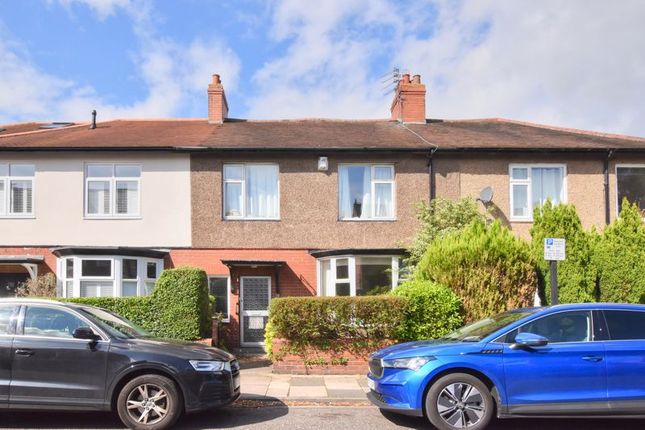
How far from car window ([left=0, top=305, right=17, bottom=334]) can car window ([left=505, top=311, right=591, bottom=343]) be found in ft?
19.2

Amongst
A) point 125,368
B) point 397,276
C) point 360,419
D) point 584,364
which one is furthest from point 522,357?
point 397,276

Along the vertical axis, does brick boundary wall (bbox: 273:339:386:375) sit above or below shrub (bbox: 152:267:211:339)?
below

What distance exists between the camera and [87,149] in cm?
1470

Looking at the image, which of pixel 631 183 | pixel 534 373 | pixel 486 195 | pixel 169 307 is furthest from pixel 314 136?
pixel 534 373

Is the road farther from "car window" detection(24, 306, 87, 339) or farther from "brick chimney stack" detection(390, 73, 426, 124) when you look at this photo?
"brick chimney stack" detection(390, 73, 426, 124)

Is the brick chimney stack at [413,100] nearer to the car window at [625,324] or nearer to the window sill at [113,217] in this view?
the window sill at [113,217]

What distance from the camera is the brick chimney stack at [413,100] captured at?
1841 cm

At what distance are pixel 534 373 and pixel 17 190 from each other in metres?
13.4

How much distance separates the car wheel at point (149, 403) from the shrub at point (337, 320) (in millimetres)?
4156

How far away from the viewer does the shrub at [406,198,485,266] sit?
45.8 ft

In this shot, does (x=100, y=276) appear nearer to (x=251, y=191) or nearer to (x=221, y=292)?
(x=221, y=292)

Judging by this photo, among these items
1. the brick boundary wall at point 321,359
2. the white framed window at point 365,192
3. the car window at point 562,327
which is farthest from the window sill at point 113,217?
the car window at point 562,327

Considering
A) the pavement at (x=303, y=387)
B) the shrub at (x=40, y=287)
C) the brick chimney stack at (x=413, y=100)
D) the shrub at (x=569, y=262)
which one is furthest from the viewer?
the brick chimney stack at (x=413, y=100)

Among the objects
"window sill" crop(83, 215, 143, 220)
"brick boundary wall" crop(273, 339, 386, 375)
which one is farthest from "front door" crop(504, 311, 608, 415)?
"window sill" crop(83, 215, 143, 220)
